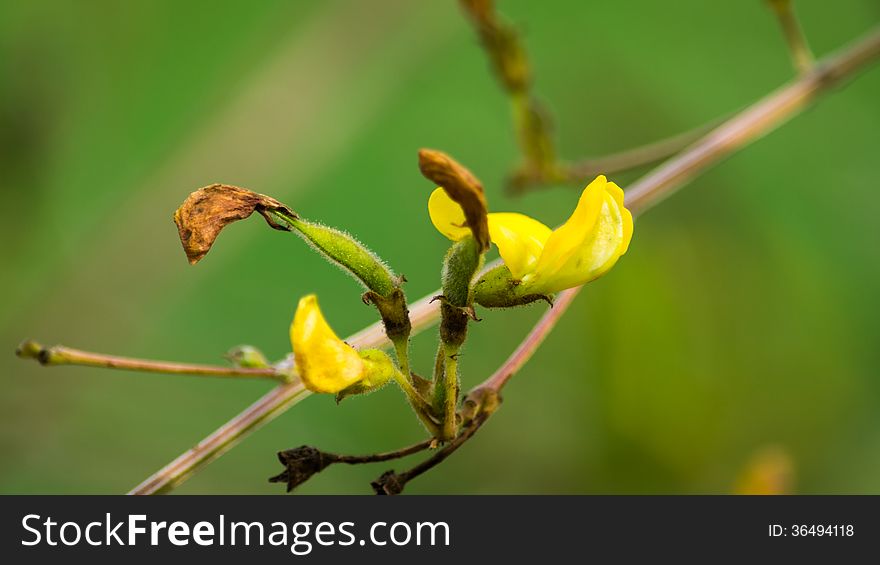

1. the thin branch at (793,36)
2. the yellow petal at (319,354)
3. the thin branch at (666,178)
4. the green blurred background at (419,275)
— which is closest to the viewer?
the yellow petal at (319,354)

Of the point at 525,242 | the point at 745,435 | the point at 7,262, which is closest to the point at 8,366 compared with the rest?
the point at 7,262

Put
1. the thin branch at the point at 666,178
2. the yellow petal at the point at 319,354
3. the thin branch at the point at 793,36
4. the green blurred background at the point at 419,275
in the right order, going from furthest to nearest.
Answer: the green blurred background at the point at 419,275, the thin branch at the point at 793,36, the thin branch at the point at 666,178, the yellow petal at the point at 319,354

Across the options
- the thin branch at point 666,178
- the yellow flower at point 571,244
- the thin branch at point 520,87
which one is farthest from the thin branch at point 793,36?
the yellow flower at point 571,244

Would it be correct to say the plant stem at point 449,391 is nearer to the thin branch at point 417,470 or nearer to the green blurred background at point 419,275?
the thin branch at point 417,470

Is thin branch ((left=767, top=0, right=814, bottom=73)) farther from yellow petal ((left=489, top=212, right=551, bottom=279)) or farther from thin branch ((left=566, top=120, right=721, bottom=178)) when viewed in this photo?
yellow petal ((left=489, top=212, right=551, bottom=279))

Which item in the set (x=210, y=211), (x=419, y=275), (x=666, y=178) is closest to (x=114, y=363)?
(x=210, y=211)
